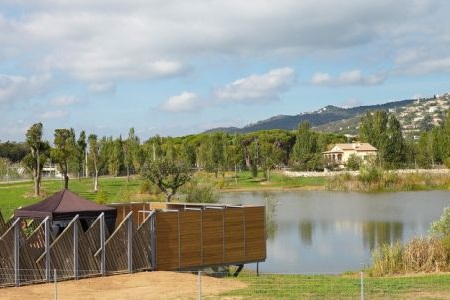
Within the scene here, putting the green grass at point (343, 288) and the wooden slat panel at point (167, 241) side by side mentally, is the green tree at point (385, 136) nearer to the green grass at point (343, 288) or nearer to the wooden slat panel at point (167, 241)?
the wooden slat panel at point (167, 241)

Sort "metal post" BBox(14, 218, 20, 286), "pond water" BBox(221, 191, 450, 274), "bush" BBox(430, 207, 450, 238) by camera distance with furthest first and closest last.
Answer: "pond water" BBox(221, 191, 450, 274) → "bush" BBox(430, 207, 450, 238) → "metal post" BBox(14, 218, 20, 286)

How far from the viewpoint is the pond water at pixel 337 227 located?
91.1 feet

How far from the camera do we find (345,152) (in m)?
115

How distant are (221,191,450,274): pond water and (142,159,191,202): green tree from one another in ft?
17.5

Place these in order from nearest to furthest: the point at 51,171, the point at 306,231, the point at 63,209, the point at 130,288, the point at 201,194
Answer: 1. the point at 130,288
2. the point at 63,209
3. the point at 201,194
4. the point at 306,231
5. the point at 51,171

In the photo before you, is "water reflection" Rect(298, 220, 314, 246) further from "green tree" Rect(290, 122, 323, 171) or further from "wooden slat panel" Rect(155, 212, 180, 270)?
"green tree" Rect(290, 122, 323, 171)

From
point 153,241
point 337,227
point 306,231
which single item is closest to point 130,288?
point 153,241

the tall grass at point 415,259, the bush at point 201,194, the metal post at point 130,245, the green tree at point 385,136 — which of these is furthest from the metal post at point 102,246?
the green tree at point 385,136

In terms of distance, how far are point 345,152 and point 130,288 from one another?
102 metres

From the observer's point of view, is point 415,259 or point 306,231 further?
point 306,231

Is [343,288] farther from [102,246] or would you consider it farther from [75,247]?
[75,247]

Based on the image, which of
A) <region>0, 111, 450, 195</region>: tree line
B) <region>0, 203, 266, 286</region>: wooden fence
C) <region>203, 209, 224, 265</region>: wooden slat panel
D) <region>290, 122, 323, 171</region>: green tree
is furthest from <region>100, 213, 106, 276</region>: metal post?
<region>290, 122, 323, 171</region>: green tree

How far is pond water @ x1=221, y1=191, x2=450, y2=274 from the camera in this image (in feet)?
91.1

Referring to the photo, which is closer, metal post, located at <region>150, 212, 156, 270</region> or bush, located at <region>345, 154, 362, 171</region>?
metal post, located at <region>150, 212, 156, 270</region>
